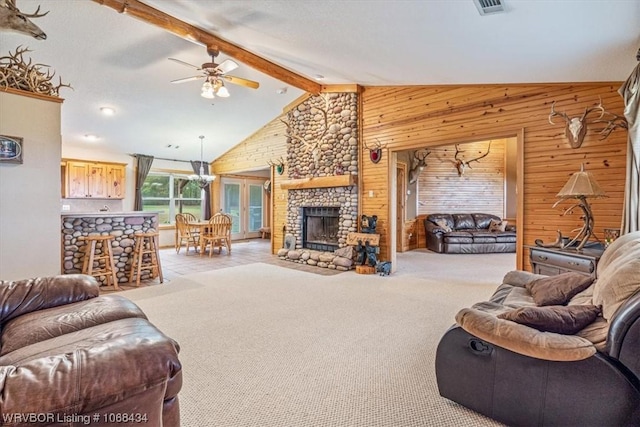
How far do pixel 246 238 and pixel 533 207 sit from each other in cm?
844

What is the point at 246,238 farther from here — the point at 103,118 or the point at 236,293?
the point at 236,293

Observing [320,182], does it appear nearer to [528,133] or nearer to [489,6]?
[528,133]

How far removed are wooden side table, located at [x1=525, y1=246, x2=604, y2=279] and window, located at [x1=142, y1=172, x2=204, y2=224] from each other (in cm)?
864

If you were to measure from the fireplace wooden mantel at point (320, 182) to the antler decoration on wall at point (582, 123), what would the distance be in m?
3.15

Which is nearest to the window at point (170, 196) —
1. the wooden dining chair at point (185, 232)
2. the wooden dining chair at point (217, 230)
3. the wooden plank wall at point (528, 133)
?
the wooden dining chair at point (185, 232)

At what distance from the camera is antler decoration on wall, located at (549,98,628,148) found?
352 centimetres

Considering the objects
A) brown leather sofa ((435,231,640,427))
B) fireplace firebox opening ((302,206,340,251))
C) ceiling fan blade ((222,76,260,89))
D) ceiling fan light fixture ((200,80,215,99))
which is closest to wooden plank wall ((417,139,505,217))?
fireplace firebox opening ((302,206,340,251))

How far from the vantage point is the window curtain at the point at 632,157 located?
9.65 ft

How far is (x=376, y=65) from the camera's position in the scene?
4500mm

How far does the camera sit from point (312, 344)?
2723 millimetres

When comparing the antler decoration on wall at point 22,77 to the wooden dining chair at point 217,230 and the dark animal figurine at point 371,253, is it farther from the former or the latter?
the dark animal figurine at point 371,253

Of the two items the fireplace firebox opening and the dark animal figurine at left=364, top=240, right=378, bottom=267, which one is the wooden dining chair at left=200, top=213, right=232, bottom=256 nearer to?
the fireplace firebox opening

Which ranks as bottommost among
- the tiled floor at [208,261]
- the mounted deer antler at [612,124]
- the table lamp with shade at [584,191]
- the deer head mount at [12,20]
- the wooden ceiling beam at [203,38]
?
the tiled floor at [208,261]

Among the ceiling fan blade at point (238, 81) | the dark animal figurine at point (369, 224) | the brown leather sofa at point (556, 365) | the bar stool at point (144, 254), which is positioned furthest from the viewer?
the dark animal figurine at point (369, 224)
